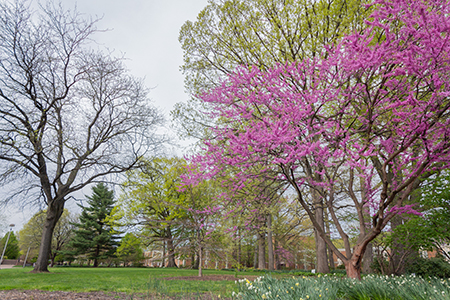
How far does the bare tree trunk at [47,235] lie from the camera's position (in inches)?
416

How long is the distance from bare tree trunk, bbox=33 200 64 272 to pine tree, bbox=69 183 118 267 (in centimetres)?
1572

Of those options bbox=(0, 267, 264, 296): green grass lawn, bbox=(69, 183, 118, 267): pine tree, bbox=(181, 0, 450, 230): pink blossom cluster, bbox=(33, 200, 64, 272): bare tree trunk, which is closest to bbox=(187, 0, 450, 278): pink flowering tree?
bbox=(181, 0, 450, 230): pink blossom cluster

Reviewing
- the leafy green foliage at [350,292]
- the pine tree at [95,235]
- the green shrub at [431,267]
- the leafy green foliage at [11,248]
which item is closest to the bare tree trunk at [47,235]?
the leafy green foliage at [350,292]

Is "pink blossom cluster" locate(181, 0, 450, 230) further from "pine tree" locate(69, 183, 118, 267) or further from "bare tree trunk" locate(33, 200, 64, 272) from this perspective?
"pine tree" locate(69, 183, 118, 267)

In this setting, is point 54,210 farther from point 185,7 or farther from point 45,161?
point 185,7

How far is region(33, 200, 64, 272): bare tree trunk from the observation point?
10.6 meters

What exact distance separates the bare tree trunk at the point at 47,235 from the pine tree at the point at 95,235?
51.6ft

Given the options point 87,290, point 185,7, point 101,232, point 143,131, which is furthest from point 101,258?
point 185,7

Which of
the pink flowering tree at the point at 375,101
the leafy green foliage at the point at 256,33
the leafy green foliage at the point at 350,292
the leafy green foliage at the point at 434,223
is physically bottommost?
the leafy green foliage at the point at 350,292

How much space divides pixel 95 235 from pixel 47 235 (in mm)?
18398

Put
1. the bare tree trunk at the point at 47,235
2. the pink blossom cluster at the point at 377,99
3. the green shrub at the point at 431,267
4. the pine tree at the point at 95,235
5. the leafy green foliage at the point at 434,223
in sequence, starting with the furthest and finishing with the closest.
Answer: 1. the pine tree at the point at 95,235
2. the bare tree trunk at the point at 47,235
3. the green shrub at the point at 431,267
4. the leafy green foliage at the point at 434,223
5. the pink blossom cluster at the point at 377,99

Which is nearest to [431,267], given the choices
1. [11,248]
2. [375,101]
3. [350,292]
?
[375,101]

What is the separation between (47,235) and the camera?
432 inches

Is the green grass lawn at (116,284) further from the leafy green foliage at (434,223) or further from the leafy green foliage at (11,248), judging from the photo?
the leafy green foliage at (11,248)
